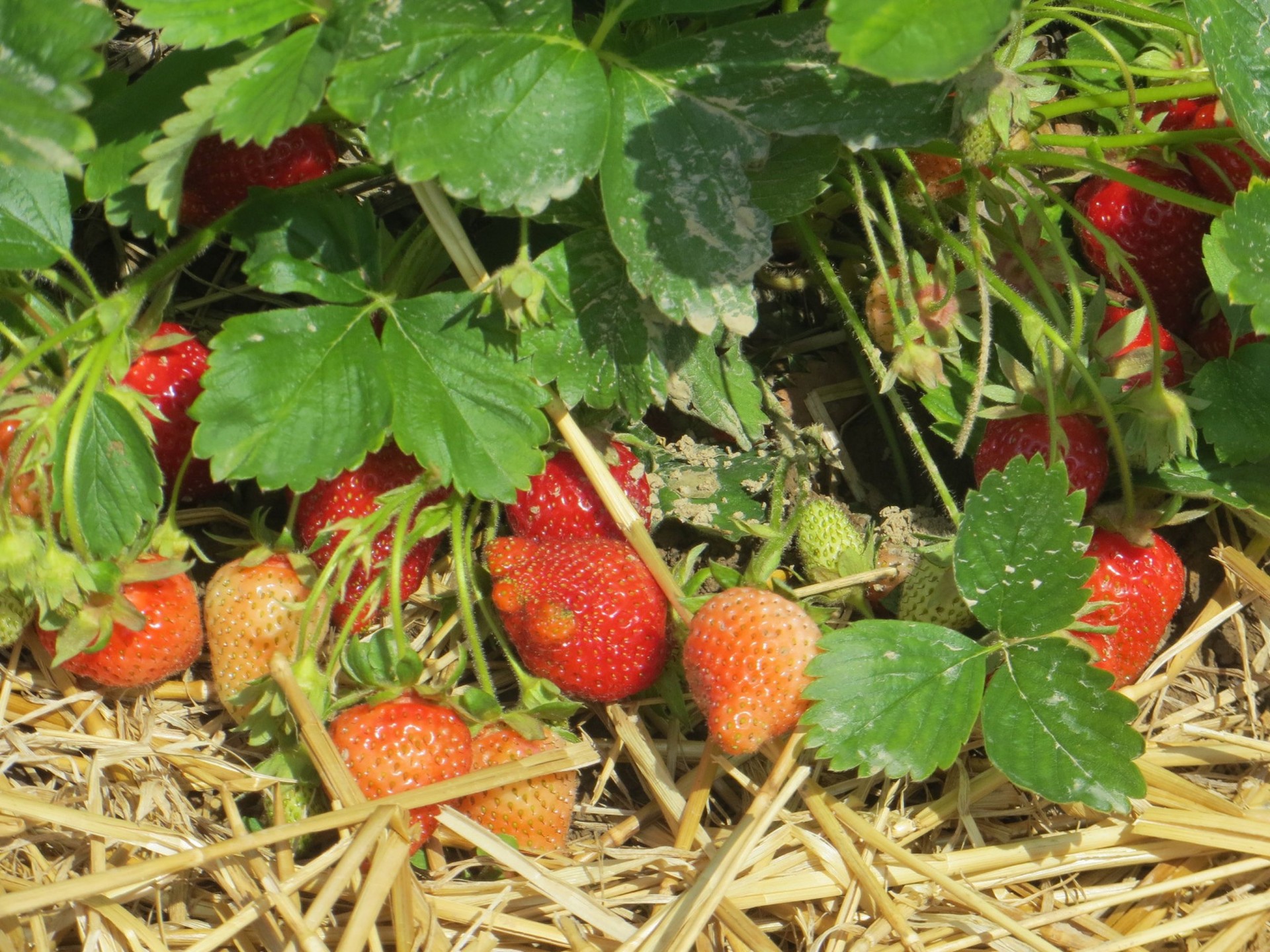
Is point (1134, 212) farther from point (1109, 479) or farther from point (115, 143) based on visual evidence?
point (115, 143)

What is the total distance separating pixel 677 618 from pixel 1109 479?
0.59 m

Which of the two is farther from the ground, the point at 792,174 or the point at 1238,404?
the point at 792,174

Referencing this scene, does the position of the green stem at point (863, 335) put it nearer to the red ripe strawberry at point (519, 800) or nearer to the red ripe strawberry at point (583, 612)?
the red ripe strawberry at point (583, 612)

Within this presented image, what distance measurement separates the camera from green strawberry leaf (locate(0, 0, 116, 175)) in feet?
3.29

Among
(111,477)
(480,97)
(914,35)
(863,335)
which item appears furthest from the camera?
(863,335)

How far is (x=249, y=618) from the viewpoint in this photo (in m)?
1.30

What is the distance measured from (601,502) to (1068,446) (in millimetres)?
548

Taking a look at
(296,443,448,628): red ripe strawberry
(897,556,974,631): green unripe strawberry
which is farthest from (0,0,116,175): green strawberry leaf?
(897,556,974,631): green unripe strawberry

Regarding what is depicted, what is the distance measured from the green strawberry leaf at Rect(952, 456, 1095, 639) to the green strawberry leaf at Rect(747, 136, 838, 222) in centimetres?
36

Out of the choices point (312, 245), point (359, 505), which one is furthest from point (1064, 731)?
point (312, 245)

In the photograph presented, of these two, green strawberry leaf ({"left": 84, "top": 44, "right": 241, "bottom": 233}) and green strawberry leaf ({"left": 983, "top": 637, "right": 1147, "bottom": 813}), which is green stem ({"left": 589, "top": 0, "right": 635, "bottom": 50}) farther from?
green strawberry leaf ({"left": 983, "top": 637, "right": 1147, "bottom": 813})

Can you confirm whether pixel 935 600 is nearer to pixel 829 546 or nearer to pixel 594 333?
pixel 829 546

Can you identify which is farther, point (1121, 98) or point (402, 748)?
point (1121, 98)

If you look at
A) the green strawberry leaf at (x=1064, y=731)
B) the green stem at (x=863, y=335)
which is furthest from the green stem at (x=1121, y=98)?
the green strawberry leaf at (x=1064, y=731)
